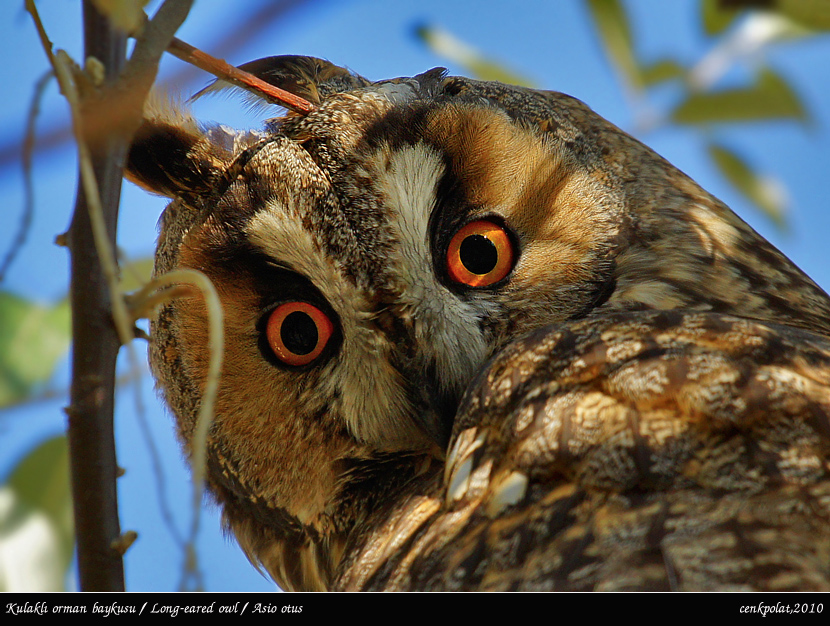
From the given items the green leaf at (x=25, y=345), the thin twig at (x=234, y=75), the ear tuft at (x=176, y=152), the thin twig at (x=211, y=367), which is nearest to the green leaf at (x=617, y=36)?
the thin twig at (x=234, y=75)

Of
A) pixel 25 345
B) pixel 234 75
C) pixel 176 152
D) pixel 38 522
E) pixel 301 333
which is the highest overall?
pixel 176 152

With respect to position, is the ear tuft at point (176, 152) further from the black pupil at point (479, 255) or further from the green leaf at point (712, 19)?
the green leaf at point (712, 19)

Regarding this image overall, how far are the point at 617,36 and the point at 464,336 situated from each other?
2.20 feet

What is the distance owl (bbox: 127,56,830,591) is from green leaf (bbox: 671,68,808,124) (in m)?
0.38

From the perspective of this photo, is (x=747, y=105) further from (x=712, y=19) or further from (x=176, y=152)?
(x=176, y=152)

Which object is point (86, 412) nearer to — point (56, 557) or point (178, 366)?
point (56, 557)

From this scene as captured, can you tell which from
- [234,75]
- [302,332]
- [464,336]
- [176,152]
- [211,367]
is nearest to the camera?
[211,367]

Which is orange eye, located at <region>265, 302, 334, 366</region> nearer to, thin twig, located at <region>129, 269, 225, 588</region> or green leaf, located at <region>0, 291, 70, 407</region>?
green leaf, located at <region>0, 291, 70, 407</region>

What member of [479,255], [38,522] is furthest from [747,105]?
[38,522]

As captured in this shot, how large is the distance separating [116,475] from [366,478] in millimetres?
933

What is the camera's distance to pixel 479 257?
1907 mm

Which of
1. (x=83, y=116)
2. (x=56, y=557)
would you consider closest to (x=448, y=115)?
(x=83, y=116)

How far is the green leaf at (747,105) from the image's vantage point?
1582 millimetres

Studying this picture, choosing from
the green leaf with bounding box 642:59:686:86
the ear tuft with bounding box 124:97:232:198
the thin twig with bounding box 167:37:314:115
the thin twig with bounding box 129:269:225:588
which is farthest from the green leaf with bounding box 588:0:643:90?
the ear tuft with bounding box 124:97:232:198
